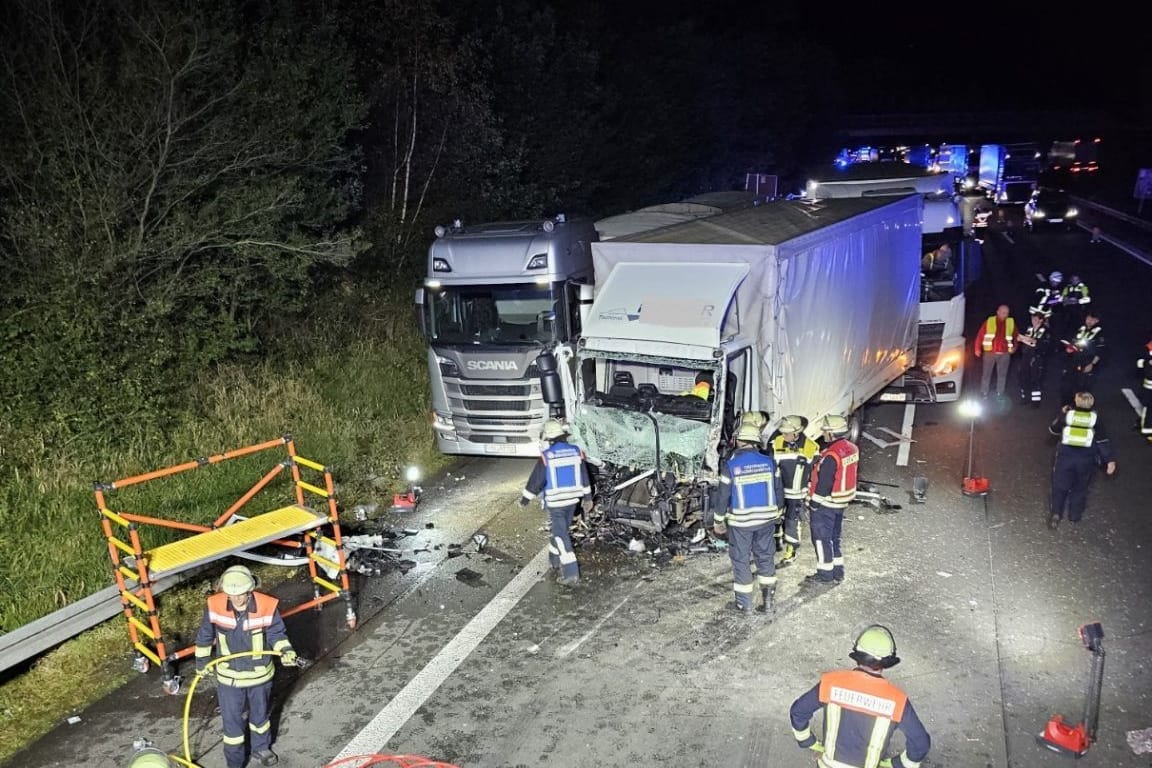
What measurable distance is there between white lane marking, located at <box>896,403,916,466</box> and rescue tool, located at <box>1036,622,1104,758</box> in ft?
17.9

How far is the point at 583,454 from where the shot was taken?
28.1 ft

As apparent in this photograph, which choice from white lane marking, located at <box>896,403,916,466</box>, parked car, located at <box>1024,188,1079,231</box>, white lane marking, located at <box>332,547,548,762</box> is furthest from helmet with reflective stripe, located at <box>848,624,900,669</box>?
parked car, located at <box>1024,188,1079,231</box>

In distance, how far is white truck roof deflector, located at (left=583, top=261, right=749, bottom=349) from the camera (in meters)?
7.98

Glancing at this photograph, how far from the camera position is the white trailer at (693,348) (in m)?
8.04

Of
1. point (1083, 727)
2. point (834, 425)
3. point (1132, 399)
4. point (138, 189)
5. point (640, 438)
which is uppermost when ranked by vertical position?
point (138, 189)

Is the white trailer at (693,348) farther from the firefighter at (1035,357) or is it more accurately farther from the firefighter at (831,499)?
the firefighter at (1035,357)

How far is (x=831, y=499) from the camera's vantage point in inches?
297

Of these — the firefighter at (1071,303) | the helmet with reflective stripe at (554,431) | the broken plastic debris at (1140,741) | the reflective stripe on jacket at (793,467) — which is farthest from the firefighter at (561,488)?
the firefighter at (1071,303)

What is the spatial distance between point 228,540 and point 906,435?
343 inches

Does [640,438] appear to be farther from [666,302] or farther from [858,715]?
[858,715]

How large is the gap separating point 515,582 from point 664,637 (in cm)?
165

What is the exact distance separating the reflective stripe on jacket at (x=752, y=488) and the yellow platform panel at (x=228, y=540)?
3.25 meters

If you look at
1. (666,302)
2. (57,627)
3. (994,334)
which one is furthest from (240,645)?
(994,334)

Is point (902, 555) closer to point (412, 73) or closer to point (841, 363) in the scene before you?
point (841, 363)
